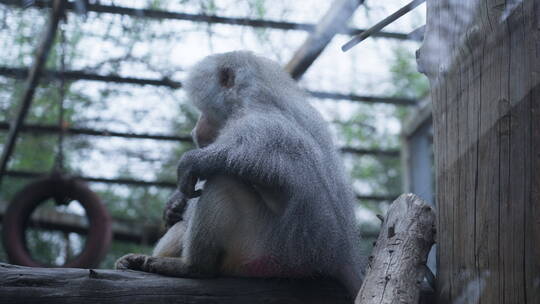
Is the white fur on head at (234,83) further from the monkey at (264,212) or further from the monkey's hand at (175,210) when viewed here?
the monkey's hand at (175,210)

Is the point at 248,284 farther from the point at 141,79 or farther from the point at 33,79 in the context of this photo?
the point at 33,79

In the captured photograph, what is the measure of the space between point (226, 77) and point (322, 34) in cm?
156

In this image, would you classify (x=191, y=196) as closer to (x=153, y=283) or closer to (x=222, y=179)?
(x=222, y=179)

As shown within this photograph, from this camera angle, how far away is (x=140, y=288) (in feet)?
11.5

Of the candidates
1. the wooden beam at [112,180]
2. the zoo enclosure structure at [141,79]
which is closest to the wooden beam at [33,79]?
the zoo enclosure structure at [141,79]

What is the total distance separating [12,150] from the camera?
308 inches

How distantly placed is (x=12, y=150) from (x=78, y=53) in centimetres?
194

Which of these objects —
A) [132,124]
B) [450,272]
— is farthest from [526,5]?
[132,124]

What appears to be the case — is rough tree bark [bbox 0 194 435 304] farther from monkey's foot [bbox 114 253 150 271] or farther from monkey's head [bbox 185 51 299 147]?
monkey's head [bbox 185 51 299 147]

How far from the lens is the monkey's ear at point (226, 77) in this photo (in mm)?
4523

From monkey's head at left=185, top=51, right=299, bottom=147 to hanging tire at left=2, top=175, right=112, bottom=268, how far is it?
3.35m

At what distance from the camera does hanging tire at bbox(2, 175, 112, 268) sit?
24.2 ft

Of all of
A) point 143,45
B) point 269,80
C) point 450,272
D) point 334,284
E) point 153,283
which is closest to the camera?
point 450,272

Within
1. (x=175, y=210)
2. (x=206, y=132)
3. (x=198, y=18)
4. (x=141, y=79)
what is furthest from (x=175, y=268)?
(x=141, y=79)
